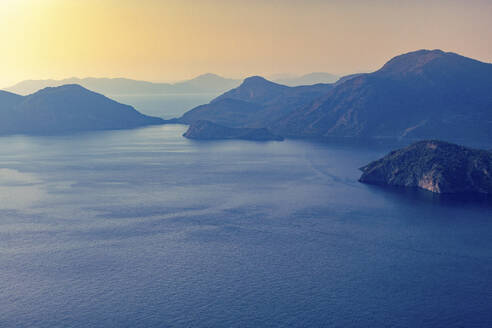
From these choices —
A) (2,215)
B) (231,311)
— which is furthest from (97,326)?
(2,215)

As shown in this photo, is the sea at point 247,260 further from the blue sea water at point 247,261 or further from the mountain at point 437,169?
the mountain at point 437,169

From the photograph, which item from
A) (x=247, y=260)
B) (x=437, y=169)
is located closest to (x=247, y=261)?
(x=247, y=260)

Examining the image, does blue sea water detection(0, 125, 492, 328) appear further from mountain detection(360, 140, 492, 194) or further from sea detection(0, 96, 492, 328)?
mountain detection(360, 140, 492, 194)

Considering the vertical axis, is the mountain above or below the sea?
above

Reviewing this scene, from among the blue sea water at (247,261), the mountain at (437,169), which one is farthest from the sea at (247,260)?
the mountain at (437,169)

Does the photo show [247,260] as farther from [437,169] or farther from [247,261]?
[437,169]

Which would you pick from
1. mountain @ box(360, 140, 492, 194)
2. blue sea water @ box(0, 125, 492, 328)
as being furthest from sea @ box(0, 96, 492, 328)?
mountain @ box(360, 140, 492, 194)

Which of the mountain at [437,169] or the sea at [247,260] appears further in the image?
the mountain at [437,169]
